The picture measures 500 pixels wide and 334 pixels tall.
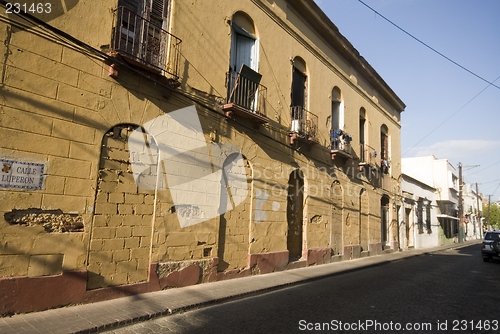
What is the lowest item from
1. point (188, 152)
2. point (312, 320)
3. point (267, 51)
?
point (312, 320)

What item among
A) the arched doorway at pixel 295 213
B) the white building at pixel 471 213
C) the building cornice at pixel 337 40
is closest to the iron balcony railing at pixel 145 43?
the arched doorway at pixel 295 213

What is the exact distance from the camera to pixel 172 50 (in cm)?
761

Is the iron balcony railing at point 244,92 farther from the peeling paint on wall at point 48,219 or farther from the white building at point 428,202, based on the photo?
the white building at point 428,202

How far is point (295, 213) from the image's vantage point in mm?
11953

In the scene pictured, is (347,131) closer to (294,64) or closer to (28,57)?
(294,64)

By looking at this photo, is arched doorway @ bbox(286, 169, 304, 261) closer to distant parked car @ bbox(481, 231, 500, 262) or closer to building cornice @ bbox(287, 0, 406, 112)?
building cornice @ bbox(287, 0, 406, 112)

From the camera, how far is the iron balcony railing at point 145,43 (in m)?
6.60

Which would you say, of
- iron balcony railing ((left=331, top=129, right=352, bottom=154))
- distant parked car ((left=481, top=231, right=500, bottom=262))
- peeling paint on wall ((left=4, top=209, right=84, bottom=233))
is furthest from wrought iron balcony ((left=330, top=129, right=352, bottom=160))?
peeling paint on wall ((left=4, top=209, right=84, bottom=233))

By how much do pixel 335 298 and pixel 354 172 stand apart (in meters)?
9.70

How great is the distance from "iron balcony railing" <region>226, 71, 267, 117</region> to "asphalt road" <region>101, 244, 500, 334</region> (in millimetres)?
5146

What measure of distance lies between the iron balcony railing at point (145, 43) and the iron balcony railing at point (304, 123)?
516cm

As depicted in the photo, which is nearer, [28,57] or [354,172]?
[28,57]

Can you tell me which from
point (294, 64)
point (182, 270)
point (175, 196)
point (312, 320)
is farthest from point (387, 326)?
point (294, 64)

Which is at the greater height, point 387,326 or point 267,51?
point 267,51
